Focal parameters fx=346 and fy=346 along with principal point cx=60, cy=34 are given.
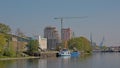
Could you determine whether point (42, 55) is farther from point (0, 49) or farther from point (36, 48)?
point (0, 49)

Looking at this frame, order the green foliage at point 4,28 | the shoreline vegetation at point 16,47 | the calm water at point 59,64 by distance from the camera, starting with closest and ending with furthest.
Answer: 1. the calm water at point 59,64
2. the shoreline vegetation at point 16,47
3. the green foliage at point 4,28

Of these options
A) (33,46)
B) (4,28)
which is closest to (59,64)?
(4,28)

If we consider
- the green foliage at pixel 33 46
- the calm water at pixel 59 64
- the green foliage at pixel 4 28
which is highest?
the green foliage at pixel 4 28

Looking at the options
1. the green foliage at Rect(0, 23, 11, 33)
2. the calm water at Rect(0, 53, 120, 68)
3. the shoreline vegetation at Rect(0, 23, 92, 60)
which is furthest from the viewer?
the green foliage at Rect(0, 23, 11, 33)

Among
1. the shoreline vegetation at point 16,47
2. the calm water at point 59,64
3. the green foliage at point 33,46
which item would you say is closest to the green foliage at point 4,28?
the shoreline vegetation at point 16,47

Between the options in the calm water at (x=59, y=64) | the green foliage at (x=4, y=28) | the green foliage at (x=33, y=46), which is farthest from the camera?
the green foliage at (x=33, y=46)

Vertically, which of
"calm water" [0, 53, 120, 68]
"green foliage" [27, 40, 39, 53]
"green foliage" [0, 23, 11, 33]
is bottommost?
"calm water" [0, 53, 120, 68]

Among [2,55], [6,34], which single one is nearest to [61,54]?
[6,34]

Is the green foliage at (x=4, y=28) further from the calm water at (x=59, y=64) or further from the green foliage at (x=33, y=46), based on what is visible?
the calm water at (x=59, y=64)

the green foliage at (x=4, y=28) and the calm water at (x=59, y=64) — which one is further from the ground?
the green foliage at (x=4, y=28)

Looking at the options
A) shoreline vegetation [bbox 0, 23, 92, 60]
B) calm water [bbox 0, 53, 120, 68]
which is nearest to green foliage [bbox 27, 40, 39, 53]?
shoreline vegetation [bbox 0, 23, 92, 60]

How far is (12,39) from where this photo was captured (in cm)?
13812

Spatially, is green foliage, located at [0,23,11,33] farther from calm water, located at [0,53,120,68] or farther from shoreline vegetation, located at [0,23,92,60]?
calm water, located at [0,53,120,68]

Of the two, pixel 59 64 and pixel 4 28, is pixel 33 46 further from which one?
pixel 59 64
